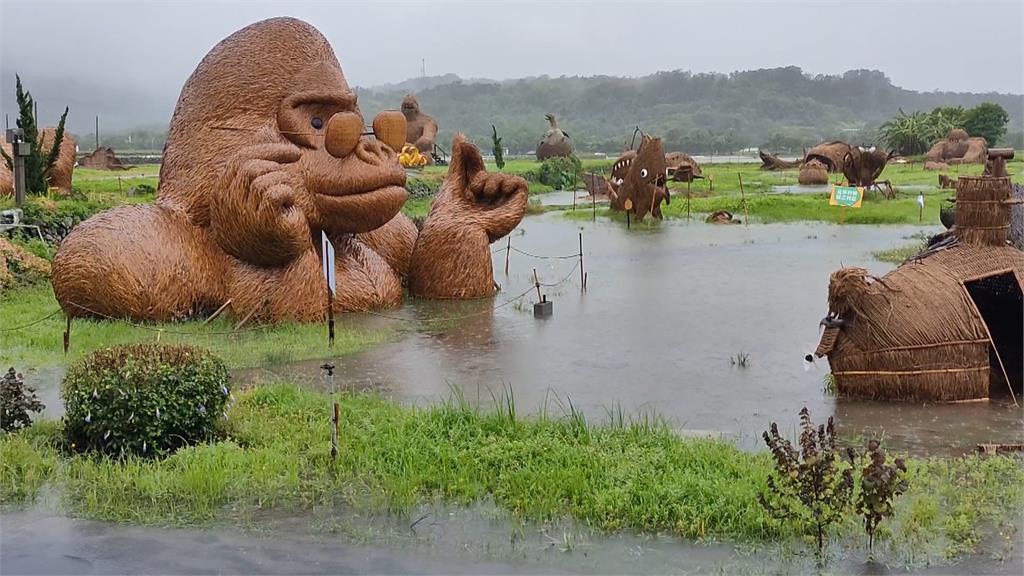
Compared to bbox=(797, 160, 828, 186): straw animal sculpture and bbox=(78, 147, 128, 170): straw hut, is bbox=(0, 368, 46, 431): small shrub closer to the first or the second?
bbox=(78, 147, 128, 170): straw hut

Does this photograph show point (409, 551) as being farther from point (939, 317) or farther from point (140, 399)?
point (939, 317)

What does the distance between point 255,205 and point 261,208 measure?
103 millimetres

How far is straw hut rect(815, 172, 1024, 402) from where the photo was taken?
9.59m

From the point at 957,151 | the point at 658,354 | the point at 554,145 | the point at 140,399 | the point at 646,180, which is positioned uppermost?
the point at 554,145

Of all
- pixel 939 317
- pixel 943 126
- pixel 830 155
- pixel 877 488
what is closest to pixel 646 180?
pixel 939 317

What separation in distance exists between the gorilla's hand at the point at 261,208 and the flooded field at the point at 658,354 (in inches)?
61.4

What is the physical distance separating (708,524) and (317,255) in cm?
939

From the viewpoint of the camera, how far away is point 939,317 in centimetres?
958

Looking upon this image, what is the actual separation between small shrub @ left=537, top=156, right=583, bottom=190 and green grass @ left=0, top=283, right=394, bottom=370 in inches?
1290

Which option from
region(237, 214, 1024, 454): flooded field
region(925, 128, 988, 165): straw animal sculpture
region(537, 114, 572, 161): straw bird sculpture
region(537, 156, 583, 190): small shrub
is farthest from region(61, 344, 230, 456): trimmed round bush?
region(925, 128, 988, 165): straw animal sculpture

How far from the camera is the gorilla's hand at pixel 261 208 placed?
43.9 ft

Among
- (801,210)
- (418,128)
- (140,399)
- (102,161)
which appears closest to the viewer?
(140,399)

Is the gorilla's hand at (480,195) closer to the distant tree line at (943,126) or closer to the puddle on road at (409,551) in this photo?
the puddle on road at (409,551)

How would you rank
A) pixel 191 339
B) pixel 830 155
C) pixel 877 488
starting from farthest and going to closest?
pixel 830 155
pixel 191 339
pixel 877 488
